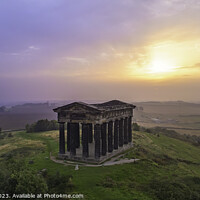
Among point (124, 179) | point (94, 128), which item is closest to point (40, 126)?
point (94, 128)

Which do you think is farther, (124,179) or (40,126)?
(40,126)

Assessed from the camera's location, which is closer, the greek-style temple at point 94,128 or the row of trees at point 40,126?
the greek-style temple at point 94,128

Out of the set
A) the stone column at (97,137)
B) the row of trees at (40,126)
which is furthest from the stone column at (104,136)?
the row of trees at (40,126)

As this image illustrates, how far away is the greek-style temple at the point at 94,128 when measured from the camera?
36612mm

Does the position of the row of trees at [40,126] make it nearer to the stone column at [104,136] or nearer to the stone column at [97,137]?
the stone column at [104,136]

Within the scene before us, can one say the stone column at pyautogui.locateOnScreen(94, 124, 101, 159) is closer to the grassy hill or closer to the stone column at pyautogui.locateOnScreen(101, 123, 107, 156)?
the stone column at pyautogui.locateOnScreen(101, 123, 107, 156)

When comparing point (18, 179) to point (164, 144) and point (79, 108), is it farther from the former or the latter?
point (164, 144)

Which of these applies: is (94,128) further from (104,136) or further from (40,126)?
(40,126)

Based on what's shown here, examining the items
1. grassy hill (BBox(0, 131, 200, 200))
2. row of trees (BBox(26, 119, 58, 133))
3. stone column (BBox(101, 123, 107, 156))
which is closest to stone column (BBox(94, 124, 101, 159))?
stone column (BBox(101, 123, 107, 156))

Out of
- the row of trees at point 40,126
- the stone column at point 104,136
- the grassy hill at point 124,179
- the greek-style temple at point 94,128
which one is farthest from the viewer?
the row of trees at point 40,126

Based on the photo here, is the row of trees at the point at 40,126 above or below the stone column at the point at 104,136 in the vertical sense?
below

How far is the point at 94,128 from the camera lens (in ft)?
122

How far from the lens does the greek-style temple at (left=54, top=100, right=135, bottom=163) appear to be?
36612 mm

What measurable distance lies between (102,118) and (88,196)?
606 inches
